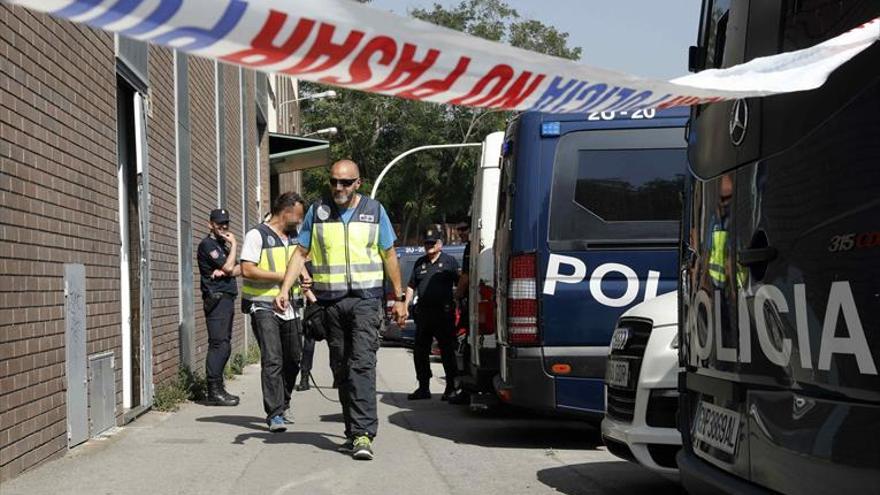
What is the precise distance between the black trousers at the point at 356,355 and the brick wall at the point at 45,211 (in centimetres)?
173

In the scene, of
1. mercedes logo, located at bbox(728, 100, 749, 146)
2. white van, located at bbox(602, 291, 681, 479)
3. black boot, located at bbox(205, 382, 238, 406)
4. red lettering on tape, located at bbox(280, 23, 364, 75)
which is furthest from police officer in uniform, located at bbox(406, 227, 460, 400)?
red lettering on tape, located at bbox(280, 23, 364, 75)

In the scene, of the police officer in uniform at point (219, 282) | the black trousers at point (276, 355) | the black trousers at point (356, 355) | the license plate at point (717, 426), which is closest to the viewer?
the license plate at point (717, 426)

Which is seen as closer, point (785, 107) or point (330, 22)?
point (330, 22)

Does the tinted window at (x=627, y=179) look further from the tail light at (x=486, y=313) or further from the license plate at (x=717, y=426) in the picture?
the license plate at (x=717, y=426)

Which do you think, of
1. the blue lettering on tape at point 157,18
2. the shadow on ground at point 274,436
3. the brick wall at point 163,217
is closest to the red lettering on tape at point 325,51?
the blue lettering on tape at point 157,18

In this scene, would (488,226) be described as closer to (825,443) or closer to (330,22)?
(825,443)

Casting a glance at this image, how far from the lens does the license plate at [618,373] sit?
6465 millimetres

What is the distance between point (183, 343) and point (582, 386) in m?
5.97

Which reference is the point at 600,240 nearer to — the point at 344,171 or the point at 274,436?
the point at 344,171

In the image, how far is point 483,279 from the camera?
37.3 ft

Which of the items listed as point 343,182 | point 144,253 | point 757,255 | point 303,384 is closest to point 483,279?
point 343,182

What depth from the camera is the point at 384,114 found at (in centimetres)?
5109

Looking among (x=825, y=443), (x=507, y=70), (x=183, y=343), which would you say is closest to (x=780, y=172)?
(x=825, y=443)

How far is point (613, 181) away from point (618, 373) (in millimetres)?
2769
